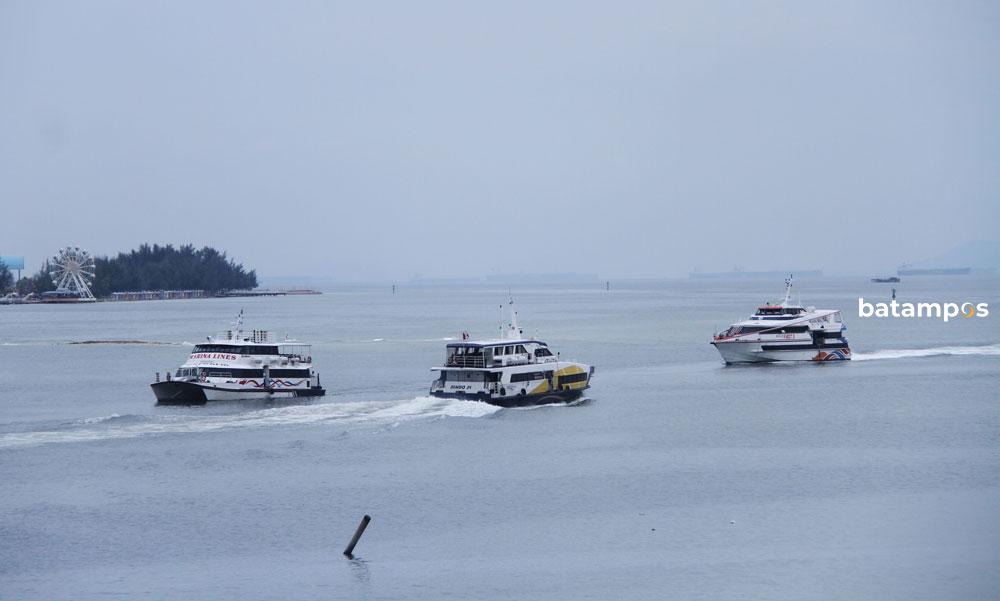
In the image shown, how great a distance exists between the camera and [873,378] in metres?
88.3

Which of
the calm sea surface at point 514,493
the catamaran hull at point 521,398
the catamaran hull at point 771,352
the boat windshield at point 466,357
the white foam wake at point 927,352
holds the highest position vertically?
the boat windshield at point 466,357

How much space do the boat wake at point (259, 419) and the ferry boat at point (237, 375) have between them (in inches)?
170

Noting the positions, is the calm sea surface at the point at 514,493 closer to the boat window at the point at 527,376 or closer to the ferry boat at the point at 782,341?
the boat window at the point at 527,376

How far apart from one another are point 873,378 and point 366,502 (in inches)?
2093

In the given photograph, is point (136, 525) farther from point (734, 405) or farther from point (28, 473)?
point (734, 405)

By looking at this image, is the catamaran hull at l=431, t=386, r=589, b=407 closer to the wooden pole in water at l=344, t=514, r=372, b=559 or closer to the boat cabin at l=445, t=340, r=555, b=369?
the boat cabin at l=445, t=340, r=555, b=369

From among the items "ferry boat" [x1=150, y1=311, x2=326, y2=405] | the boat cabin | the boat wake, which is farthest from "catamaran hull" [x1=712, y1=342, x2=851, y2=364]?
"ferry boat" [x1=150, y1=311, x2=326, y2=405]

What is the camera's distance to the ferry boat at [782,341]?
9969 cm

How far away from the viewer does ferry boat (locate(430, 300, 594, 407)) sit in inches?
Answer: 2785

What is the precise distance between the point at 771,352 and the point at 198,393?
4903 cm

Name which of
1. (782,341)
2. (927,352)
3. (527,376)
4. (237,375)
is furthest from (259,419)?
(927,352)

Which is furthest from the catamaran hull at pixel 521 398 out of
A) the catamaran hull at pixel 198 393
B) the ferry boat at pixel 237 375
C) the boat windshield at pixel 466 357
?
the catamaran hull at pixel 198 393

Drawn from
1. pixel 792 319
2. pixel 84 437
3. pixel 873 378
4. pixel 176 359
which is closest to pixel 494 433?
pixel 84 437

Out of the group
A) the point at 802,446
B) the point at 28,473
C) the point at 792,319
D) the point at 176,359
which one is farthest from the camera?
the point at 176,359
